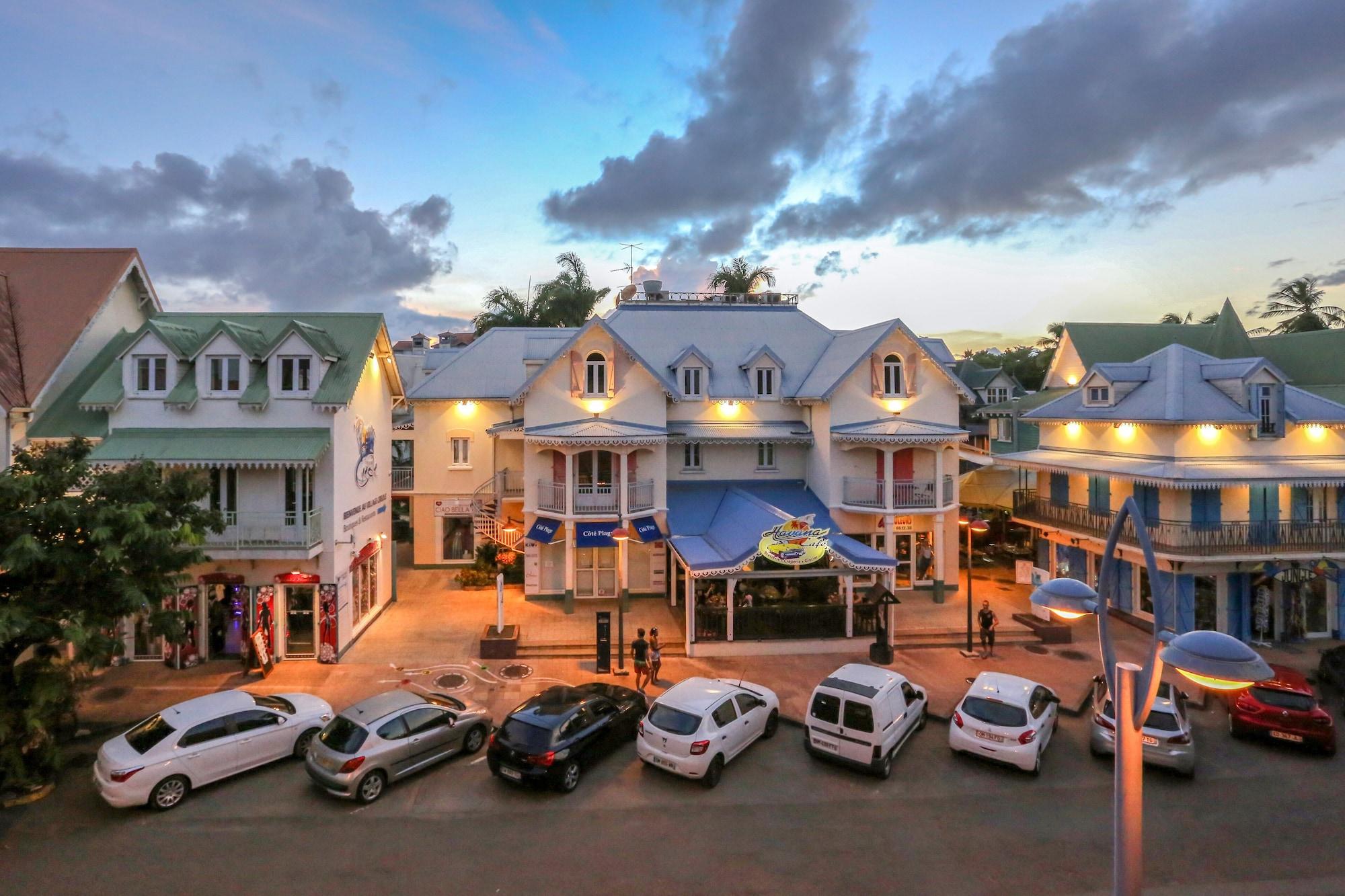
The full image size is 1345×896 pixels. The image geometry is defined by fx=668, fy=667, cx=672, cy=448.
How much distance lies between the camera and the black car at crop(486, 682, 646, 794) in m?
12.2

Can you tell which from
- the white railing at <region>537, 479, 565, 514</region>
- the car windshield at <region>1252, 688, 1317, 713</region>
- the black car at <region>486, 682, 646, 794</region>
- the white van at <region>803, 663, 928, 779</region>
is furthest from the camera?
the white railing at <region>537, 479, 565, 514</region>

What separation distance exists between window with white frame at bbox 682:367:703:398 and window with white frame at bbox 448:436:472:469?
31.8ft

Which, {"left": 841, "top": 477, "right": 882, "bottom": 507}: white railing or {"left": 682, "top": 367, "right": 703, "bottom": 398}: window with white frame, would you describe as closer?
{"left": 841, "top": 477, "right": 882, "bottom": 507}: white railing

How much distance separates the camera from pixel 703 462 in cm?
2728

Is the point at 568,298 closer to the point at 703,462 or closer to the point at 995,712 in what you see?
the point at 703,462

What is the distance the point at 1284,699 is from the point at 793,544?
11176 millimetres

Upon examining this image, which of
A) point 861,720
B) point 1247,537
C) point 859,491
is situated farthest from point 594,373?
point 1247,537

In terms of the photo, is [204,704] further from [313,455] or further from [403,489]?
[403,489]

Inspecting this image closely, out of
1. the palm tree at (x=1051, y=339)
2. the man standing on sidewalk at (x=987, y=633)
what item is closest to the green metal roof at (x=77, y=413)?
the man standing on sidewalk at (x=987, y=633)

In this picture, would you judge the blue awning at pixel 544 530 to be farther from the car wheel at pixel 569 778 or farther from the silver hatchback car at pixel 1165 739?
the silver hatchback car at pixel 1165 739

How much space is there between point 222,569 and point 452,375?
12.5 m

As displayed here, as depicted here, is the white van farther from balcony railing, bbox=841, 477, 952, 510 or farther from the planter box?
balcony railing, bbox=841, 477, 952, 510

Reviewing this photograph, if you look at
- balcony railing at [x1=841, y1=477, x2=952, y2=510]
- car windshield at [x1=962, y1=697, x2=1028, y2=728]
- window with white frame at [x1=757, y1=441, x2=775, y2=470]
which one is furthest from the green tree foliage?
balcony railing at [x1=841, y1=477, x2=952, y2=510]

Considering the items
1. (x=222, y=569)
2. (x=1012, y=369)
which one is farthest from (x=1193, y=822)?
(x=1012, y=369)
